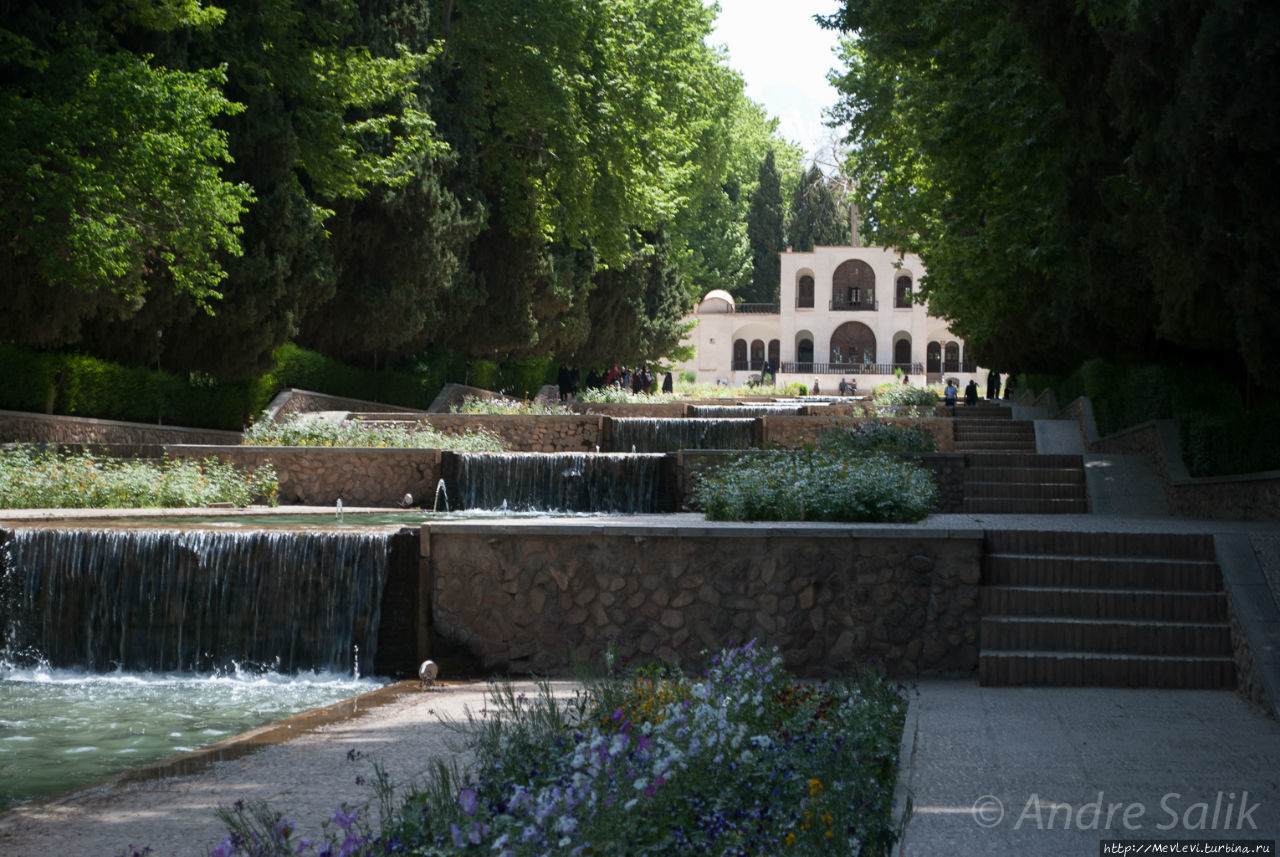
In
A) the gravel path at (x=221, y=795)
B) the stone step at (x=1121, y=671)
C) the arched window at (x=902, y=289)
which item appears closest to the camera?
the gravel path at (x=221, y=795)

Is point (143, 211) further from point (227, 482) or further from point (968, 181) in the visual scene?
point (968, 181)

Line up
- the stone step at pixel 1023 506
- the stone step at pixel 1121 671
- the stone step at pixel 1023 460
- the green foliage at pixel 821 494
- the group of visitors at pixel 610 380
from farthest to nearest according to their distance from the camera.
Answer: the group of visitors at pixel 610 380 → the stone step at pixel 1023 460 → the stone step at pixel 1023 506 → the green foliage at pixel 821 494 → the stone step at pixel 1121 671

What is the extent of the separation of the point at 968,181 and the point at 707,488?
7.09 metres

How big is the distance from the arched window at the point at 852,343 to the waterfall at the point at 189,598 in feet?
211

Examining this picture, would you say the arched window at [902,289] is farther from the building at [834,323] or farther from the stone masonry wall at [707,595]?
the stone masonry wall at [707,595]

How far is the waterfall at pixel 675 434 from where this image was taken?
19.4 metres

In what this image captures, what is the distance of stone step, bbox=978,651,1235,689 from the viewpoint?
8039 millimetres

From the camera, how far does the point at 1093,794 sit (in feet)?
17.3

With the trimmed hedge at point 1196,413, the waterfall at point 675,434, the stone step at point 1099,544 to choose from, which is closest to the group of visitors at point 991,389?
the waterfall at point 675,434

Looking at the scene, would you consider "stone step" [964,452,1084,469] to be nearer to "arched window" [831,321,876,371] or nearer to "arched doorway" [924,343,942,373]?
"arched window" [831,321,876,371]

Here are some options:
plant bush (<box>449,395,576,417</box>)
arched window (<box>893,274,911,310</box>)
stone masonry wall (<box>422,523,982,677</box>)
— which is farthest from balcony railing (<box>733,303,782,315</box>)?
stone masonry wall (<box>422,523,982,677</box>)

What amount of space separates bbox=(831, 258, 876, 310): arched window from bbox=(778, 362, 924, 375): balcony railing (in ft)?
14.3

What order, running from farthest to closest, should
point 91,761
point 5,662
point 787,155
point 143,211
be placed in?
1. point 787,155
2. point 143,211
3. point 5,662
4. point 91,761

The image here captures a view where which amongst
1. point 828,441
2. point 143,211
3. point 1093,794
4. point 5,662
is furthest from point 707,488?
point 143,211
